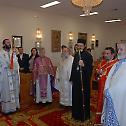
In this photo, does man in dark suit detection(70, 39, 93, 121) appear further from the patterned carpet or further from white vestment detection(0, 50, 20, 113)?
white vestment detection(0, 50, 20, 113)

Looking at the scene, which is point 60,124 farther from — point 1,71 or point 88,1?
point 88,1

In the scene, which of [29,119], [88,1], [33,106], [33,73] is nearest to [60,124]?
[29,119]

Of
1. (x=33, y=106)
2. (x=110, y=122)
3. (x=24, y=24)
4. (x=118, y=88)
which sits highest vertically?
(x=24, y=24)

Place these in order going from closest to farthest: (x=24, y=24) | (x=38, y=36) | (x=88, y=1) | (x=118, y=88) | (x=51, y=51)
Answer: (x=118, y=88) < (x=88, y=1) < (x=24, y=24) < (x=38, y=36) < (x=51, y=51)

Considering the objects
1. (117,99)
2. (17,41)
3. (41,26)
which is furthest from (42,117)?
(41,26)

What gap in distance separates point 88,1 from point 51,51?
4878mm

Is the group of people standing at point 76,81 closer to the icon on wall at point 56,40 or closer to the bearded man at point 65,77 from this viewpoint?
the bearded man at point 65,77

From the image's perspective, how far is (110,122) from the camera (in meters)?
2.43

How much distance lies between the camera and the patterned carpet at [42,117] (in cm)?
431

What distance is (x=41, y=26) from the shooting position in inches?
370

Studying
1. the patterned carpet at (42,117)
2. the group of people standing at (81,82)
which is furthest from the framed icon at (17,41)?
the group of people standing at (81,82)

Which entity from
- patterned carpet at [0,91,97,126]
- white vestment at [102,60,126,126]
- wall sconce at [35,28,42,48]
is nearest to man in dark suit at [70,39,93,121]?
patterned carpet at [0,91,97,126]

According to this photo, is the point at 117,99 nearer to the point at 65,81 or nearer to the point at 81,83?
the point at 81,83

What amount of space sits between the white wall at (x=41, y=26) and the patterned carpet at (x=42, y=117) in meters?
3.76
